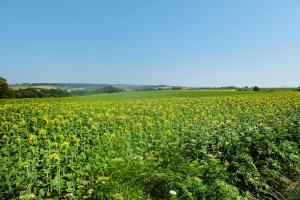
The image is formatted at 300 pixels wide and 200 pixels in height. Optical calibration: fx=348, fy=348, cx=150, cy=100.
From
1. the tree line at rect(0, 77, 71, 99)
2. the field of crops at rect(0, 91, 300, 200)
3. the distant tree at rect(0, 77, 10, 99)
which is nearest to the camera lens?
the field of crops at rect(0, 91, 300, 200)

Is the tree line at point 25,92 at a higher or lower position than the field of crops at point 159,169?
lower

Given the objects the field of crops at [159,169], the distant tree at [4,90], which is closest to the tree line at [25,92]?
the distant tree at [4,90]

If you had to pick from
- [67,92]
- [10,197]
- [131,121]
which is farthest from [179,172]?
[67,92]

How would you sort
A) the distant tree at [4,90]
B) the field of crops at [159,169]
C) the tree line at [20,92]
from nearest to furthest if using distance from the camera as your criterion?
the field of crops at [159,169], the tree line at [20,92], the distant tree at [4,90]

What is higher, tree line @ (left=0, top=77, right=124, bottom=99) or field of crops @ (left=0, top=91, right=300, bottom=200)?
field of crops @ (left=0, top=91, right=300, bottom=200)

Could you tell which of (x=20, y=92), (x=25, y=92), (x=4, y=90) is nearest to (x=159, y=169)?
(x=25, y=92)

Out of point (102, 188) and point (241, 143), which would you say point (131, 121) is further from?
point (102, 188)

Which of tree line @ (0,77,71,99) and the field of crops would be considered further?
tree line @ (0,77,71,99)

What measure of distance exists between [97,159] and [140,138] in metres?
2.73

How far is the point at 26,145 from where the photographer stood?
725cm

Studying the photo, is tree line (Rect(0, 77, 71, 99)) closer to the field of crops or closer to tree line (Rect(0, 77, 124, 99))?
tree line (Rect(0, 77, 124, 99))

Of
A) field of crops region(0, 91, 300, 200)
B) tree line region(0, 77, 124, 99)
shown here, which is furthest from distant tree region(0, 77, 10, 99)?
field of crops region(0, 91, 300, 200)

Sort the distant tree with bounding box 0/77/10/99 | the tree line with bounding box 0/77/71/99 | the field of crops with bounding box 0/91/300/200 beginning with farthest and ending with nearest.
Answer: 1. the distant tree with bounding box 0/77/10/99
2. the tree line with bounding box 0/77/71/99
3. the field of crops with bounding box 0/91/300/200

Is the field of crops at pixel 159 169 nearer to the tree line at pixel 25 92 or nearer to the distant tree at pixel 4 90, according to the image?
the tree line at pixel 25 92
